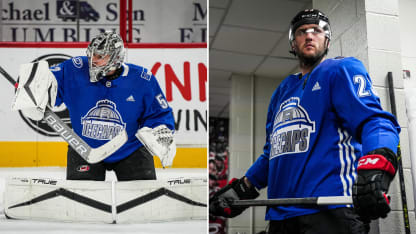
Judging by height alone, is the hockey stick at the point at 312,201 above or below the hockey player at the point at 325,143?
below

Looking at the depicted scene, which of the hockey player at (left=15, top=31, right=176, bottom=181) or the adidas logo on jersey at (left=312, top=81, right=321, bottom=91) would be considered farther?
the hockey player at (left=15, top=31, right=176, bottom=181)

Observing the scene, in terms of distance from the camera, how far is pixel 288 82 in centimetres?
143

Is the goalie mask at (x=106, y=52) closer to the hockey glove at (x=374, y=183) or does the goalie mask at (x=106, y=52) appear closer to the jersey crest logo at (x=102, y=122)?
the jersey crest logo at (x=102, y=122)

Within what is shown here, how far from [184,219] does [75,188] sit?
1.67ft

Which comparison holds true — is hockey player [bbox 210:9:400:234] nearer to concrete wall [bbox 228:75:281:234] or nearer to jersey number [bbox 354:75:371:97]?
jersey number [bbox 354:75:371:97]

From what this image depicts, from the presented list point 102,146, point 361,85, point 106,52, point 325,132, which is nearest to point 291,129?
point 325,132

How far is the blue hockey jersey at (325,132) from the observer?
3.64ft

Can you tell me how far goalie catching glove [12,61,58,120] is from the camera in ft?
5.67

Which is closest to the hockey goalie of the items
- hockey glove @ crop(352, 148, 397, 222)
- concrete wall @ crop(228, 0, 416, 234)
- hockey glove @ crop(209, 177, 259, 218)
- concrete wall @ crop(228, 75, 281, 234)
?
hockey glove @ crop(209, 177, 259, 218)

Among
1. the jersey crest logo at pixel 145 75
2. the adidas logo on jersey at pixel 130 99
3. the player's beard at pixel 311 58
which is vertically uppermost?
the jersey crest logo at pixel 145 75

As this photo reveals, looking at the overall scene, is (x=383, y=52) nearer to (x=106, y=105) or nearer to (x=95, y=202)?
(x=106, y=105)

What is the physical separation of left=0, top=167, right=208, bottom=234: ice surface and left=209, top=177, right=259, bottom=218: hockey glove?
1.08ft

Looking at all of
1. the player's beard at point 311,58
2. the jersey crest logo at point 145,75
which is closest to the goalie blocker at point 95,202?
the jersey crest logo at point 145,75

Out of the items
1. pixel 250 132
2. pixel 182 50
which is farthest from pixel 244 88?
pixel 182 50
